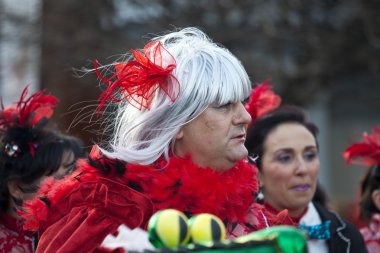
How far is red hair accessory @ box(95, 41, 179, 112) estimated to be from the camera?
120 inches

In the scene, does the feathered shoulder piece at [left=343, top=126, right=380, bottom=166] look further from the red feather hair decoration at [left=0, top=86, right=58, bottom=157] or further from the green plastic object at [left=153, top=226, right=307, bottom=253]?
the green plastic object at [left=153, top=226, right=307, bottom=253]

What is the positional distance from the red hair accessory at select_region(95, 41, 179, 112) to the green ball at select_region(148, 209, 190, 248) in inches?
38.0

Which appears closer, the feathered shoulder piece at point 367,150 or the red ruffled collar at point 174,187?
the red ruffled collar at point 174,187


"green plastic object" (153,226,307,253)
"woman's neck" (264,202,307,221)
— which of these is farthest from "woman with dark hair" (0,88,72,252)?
"green plastic object" (153,226,307,253)

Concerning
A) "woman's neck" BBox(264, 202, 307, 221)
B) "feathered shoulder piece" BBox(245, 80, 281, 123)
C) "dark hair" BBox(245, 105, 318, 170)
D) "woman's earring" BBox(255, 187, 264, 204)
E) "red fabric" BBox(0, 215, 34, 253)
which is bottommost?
"red fabric" BBox(0, 215, 34, 253)

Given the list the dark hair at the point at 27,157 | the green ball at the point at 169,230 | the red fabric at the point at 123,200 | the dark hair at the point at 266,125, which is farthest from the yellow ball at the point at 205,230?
the dark hair at the point at 266,125

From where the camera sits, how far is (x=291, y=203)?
4.43m

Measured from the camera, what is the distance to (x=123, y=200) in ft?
9.88

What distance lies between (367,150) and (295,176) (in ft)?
2.27

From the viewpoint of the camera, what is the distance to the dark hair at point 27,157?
4254mm

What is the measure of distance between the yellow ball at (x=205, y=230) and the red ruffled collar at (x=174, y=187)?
2.51 feet

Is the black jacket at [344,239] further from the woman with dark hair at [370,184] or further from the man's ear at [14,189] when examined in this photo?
the man's ear at [14,189]

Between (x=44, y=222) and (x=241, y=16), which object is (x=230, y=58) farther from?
(x=241, y=16)

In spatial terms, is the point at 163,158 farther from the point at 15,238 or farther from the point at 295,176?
the point at 295,176
